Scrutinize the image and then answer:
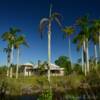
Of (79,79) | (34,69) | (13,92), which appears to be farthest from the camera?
(34,69)

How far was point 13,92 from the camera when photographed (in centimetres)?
4559

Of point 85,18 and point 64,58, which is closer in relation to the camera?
point 85,18

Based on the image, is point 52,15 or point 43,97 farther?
point 52,15

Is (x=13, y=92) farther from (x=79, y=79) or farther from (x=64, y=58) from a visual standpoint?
(x=64, y=58)

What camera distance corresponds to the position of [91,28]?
2751 inches

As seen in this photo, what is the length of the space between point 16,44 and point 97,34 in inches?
840

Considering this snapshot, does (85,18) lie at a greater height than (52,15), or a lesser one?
greater

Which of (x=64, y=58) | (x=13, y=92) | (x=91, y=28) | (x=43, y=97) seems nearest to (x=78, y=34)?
(x=91, y=28)

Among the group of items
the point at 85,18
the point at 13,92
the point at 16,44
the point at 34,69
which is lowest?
the point at 13,92

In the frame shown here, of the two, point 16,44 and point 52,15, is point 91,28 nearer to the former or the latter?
point 16,44

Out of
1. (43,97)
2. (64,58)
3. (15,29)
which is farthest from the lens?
(64,58)

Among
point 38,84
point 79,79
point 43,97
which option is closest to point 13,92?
point 38,84

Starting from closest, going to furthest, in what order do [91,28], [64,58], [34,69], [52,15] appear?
[52,15]
[91,28]
[34,69]
[64,58]

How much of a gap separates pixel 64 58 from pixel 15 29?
67599mm
